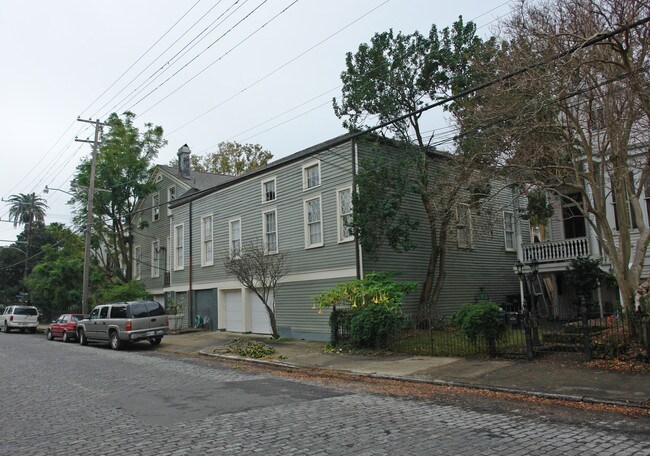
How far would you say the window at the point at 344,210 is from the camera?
18703 millimetres

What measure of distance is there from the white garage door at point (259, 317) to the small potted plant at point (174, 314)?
4.69m

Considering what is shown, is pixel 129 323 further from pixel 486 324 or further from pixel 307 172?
pixel 486 324

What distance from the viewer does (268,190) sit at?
2292 cm

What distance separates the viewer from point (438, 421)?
24.1 feet

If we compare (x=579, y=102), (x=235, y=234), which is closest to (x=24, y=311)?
(x=235, y=234)

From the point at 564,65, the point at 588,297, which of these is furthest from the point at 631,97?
the point at 588,297

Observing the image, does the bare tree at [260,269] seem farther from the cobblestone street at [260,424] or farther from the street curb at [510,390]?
the cobblestone street at [260,424]

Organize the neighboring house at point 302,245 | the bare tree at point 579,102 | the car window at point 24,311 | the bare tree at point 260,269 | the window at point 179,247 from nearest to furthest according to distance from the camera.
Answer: the bare tree at point 579,102, the neighboring house at point 302,245, the bare tree at point 260,269, the window at point 179,247, the car window at point 24,311

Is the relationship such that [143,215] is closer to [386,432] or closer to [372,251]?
[372,251]

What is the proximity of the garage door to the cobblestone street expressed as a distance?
41.2 feet

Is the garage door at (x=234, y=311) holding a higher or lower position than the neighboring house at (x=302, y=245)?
lower

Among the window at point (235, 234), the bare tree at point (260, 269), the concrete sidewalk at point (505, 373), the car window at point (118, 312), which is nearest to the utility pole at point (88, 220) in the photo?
the car window at point (118, 312)

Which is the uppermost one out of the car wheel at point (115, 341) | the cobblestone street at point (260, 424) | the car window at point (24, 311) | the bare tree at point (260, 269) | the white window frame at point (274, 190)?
the white window frame at point (274, 190)

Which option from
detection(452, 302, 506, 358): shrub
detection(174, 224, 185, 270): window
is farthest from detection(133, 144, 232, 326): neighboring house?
detection(452, 302, 506, 358): shrub
